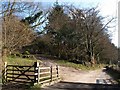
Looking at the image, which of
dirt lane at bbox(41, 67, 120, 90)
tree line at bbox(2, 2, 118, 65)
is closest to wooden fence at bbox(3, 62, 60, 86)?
dirt lane at bbox(41, 67, 120, 90)

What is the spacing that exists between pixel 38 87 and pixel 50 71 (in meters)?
3.48

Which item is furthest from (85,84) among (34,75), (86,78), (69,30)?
(69,30)

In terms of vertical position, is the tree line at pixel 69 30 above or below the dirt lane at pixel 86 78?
above

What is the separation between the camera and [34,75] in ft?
47.6

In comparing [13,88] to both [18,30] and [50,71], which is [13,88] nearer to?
[50,71]

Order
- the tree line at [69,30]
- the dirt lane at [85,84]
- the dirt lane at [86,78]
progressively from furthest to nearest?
the tree line at [69,30] → the dirt lane at [86,78] → the dirt lane at [85,84]

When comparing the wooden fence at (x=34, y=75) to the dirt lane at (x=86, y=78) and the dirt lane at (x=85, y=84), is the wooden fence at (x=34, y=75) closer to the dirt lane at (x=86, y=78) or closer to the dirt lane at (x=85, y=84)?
the dirt lane at (x=85, y=84)

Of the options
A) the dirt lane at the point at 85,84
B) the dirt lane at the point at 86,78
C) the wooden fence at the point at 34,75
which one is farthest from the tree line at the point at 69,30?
the wooden fence at the point at 34,75

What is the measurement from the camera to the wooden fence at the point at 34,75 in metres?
14.6

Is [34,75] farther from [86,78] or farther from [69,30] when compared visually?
[69,30]

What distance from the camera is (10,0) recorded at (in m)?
26.5

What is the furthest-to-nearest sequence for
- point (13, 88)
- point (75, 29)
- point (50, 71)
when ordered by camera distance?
point (75, 29) < point (50, 71) < point (13, 88)

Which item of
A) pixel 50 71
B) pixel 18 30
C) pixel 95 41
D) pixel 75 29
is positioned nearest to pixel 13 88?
pixel 50 71

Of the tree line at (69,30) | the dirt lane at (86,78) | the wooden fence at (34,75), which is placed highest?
the tree line at (69,30)
